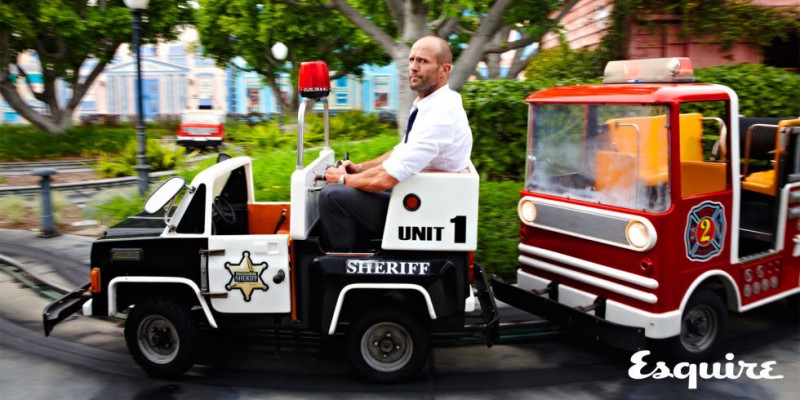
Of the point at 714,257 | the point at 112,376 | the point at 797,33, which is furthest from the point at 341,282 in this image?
the point at 797,33

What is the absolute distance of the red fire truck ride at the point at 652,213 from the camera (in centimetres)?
475

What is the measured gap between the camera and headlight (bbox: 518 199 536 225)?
5.61m

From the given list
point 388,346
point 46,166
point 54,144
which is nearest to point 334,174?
point 388,346

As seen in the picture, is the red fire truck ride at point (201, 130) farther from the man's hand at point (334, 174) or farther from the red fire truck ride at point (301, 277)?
the man's hand at point (334, 174)

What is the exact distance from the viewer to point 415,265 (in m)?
4.66

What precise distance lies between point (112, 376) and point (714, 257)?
→ 4.53 m

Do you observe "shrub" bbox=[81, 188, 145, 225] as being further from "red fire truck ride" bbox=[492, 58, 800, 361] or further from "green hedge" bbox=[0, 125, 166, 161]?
"green hedge" bbox=[0, 125, 166, 161]

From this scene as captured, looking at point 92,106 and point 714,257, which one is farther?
point 92,106

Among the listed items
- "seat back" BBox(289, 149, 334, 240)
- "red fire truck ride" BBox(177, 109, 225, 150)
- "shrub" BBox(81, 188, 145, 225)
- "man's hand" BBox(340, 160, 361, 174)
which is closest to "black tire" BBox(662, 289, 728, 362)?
"man's hand" BBox(340, 160, 361, 174)

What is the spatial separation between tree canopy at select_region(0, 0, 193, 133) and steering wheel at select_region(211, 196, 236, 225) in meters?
19.8

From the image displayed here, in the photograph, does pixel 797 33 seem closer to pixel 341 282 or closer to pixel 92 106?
pixel 341 282

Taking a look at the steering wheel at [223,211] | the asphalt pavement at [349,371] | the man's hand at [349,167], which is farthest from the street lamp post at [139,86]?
the man's hand at [349,167]

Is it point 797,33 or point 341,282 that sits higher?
point 797,33

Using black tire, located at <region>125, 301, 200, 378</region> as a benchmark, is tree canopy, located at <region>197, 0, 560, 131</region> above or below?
above
